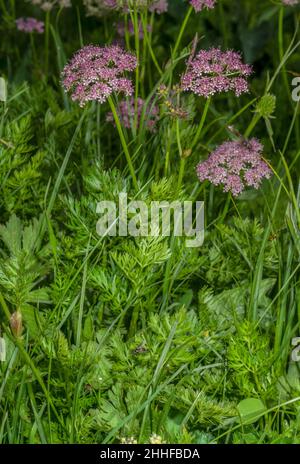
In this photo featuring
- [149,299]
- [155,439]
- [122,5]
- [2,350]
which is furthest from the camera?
[122,5]

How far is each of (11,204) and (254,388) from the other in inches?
32.6

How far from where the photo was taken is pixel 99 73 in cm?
208

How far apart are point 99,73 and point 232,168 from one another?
38cm

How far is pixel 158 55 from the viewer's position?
10.8 feet

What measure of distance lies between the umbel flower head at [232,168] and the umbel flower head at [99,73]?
0.85ft

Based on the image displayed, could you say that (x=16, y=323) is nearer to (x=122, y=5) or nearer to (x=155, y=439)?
(x=155, y=439)

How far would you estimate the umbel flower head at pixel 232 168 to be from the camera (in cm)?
215

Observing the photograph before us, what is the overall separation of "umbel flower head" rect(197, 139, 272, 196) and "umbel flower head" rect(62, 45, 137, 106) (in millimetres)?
258

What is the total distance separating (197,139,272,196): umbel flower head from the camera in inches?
84.7

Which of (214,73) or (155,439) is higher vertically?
(214,73)

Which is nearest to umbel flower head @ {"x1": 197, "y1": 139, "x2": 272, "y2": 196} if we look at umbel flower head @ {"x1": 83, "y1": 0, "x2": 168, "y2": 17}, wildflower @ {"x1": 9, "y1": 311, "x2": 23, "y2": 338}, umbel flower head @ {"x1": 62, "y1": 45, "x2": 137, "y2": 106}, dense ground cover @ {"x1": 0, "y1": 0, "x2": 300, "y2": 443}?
dense ground cover @ {"x1": 0, "y1": 0, "x2": 300, "y2": 443}

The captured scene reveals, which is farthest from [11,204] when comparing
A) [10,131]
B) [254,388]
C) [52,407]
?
[254,388]

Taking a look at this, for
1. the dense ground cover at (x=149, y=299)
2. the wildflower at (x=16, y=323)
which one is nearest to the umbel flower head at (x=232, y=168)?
the dense ground cover at (x=149, y=299)

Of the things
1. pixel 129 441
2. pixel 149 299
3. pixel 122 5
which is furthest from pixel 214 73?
A: pixel 129 441
